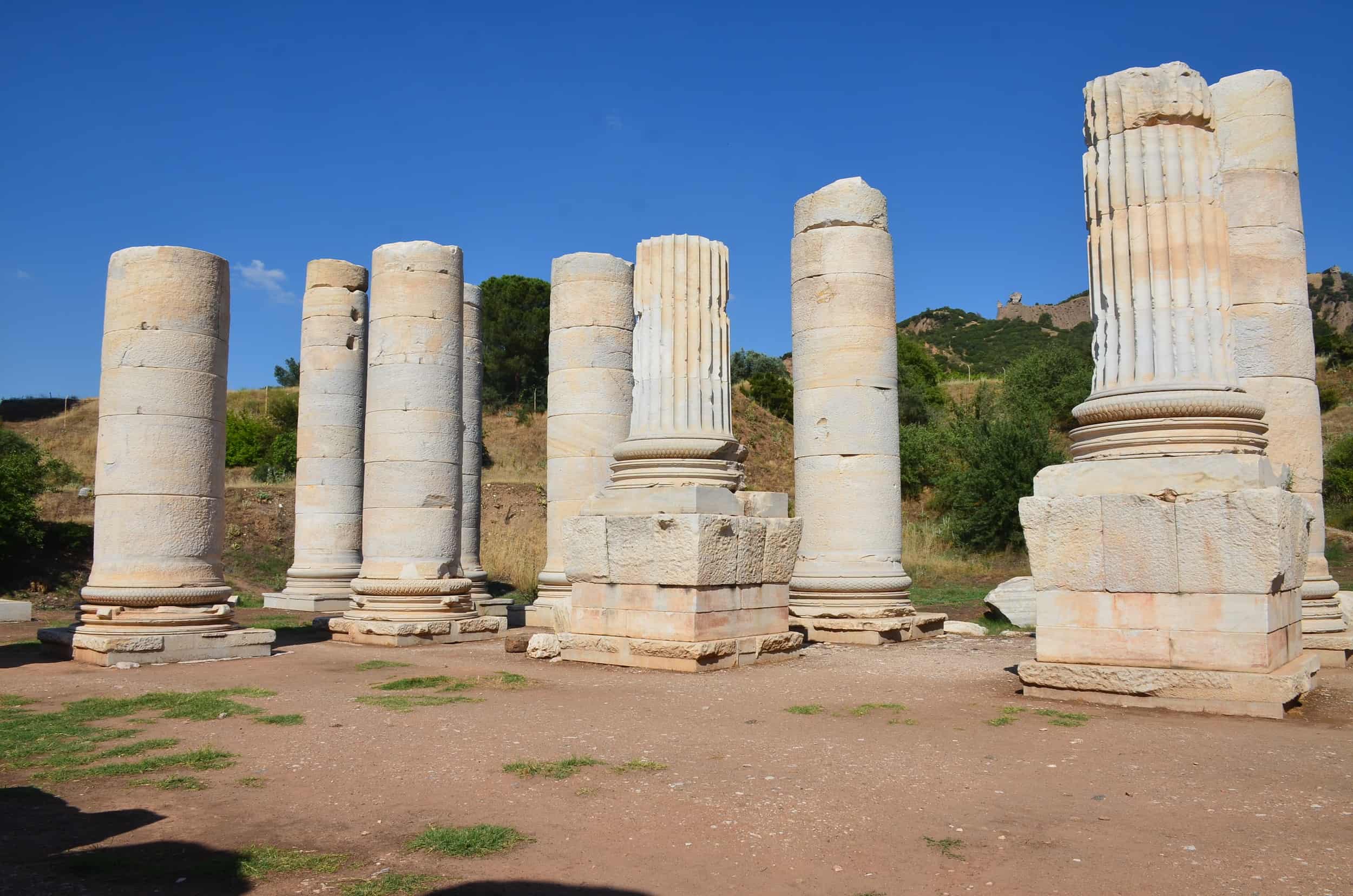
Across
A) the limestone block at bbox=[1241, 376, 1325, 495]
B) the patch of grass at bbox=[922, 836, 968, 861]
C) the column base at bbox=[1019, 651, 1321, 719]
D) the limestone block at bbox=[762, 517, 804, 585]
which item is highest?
the limestone block at bbox=[1241, 376, 1325, 495]

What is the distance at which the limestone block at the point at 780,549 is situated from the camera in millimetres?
11312

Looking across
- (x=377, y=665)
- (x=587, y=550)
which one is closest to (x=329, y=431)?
(x=377, y=665)

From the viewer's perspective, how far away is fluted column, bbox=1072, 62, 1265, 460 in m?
8.19

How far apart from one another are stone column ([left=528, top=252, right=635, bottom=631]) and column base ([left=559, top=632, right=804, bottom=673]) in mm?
4284

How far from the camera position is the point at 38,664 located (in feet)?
38.2

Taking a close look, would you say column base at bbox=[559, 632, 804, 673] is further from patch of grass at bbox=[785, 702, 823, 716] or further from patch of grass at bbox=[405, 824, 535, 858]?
patch of grass at bbox=[405, 824, 535, 858]

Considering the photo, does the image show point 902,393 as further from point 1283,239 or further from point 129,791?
point 129,791

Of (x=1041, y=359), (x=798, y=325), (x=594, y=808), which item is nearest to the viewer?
(x=594, y=808)

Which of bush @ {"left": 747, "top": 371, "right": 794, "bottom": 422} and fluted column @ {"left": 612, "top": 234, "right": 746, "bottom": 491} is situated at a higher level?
bush @ {"left": 747, "top": 371, "right": 794, "bottom": 422}

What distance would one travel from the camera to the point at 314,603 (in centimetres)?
1838

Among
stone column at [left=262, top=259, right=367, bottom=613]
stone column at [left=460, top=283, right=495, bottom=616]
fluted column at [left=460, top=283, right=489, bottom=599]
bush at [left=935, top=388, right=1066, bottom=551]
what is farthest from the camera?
bush at [left=935, top=388, right=1066, bottom=551]

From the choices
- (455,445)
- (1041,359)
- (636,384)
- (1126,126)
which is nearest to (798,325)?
(636,384)

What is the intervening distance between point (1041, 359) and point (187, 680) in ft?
119

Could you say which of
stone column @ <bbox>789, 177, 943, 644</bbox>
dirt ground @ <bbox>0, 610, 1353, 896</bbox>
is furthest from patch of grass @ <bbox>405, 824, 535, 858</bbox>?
stone column @ <bbox>789, 177, 943, 644</bbox>
